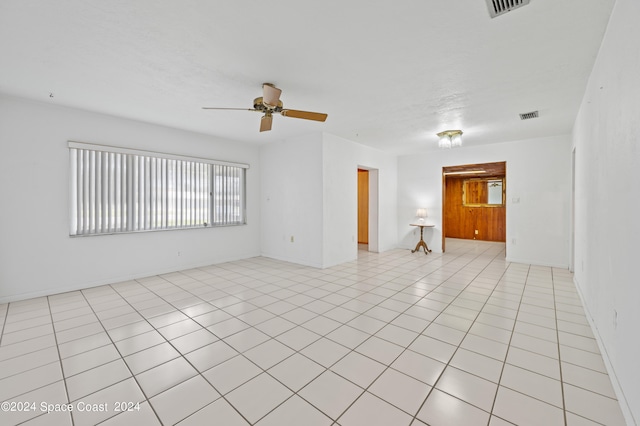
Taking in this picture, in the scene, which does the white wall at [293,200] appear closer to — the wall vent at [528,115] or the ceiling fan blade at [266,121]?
the ceiling fan blade at [266,121]

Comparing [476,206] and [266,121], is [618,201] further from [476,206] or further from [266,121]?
[476,206]

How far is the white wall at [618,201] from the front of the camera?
1475 mm

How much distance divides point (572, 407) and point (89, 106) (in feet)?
19.9

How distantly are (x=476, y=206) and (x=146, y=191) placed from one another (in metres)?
9.77

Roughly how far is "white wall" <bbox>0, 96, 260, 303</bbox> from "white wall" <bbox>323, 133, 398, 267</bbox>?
3068mm

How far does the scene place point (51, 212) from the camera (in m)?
Answer: 3.73

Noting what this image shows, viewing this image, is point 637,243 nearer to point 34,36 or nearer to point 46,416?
point 46,416

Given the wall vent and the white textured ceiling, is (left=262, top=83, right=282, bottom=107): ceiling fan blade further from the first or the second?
the wall vent

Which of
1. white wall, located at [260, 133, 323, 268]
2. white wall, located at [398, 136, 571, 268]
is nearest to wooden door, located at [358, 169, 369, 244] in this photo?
white wall, located at [398, 136, 571, 268]

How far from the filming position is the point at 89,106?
12.4 feet

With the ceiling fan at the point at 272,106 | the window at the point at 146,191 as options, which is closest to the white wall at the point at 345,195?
the ceiling fan at the point at 272,106

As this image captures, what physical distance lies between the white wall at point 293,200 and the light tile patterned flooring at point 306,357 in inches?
62.0

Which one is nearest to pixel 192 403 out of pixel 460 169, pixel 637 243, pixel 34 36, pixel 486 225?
pixel 637 243

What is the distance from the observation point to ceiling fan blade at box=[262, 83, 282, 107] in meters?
2.80
